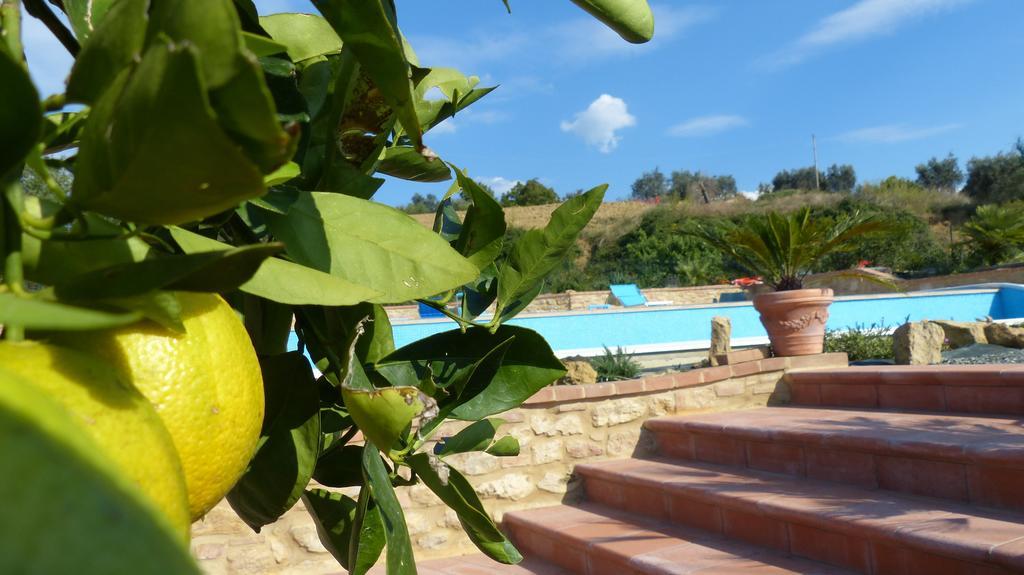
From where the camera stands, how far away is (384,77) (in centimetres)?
39

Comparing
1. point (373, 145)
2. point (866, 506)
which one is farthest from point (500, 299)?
point (866, 506)

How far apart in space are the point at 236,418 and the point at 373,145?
1.13ft

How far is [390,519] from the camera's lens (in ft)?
1.44

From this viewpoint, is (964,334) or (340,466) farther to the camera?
(964,334)

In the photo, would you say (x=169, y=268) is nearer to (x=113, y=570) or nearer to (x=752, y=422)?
(x=113, y=570)

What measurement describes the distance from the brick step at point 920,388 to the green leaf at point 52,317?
186 inches

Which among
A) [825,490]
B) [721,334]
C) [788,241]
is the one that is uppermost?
[788,241]

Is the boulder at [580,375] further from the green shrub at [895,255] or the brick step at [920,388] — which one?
the green shrub at [895,255]

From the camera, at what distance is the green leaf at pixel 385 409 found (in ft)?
1.32

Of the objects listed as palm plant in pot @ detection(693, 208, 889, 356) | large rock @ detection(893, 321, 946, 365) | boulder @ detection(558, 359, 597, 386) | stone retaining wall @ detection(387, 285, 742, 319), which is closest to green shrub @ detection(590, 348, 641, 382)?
boulder @ detection(558, 359, 597, 386)

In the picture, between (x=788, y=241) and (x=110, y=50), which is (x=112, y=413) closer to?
(x=110, y=50)

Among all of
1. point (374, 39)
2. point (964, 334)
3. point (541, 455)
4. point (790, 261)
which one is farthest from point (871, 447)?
point (964, 334)

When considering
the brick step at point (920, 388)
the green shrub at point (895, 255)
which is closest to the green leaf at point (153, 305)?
the brick step at point (920, 388)

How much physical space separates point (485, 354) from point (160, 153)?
0.34m
